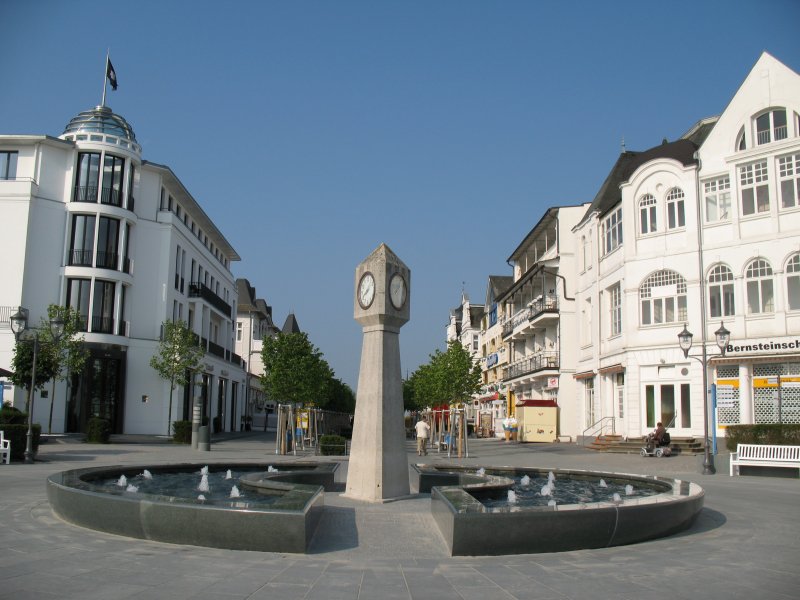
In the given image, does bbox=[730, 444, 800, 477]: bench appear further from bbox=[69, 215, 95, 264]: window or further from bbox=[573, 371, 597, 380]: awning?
bbox=[69, 215, 95, 264]: window

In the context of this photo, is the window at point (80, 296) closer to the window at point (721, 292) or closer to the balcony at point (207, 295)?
the balcony at point (207, 295)

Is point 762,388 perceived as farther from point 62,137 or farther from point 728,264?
point 62,137

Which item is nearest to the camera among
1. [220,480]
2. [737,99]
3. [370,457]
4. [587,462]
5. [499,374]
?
[370,457]

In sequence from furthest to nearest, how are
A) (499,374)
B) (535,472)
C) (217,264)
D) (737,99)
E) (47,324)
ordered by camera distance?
(499,374) < (217,264) < (47,324) < (737,99) < (535,472)

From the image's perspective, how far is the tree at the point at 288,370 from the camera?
36.5 m

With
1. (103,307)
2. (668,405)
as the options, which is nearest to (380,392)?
(668,405)

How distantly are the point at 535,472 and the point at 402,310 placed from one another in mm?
6418

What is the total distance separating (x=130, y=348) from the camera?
42.9 metres

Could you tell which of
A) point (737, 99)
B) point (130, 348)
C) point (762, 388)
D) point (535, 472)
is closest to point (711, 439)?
point (762, 388)

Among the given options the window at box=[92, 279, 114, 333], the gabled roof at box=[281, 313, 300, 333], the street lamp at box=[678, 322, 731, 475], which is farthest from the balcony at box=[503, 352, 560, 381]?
the gabled roof at box=[281, 313, 300, 333]

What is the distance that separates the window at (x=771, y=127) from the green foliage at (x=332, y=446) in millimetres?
23127

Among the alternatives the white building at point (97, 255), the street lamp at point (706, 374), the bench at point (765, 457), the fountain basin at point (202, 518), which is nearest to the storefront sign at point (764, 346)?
the street lamp at point (706, 374)

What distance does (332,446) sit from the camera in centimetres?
2728

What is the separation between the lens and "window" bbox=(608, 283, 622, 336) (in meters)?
37.5
